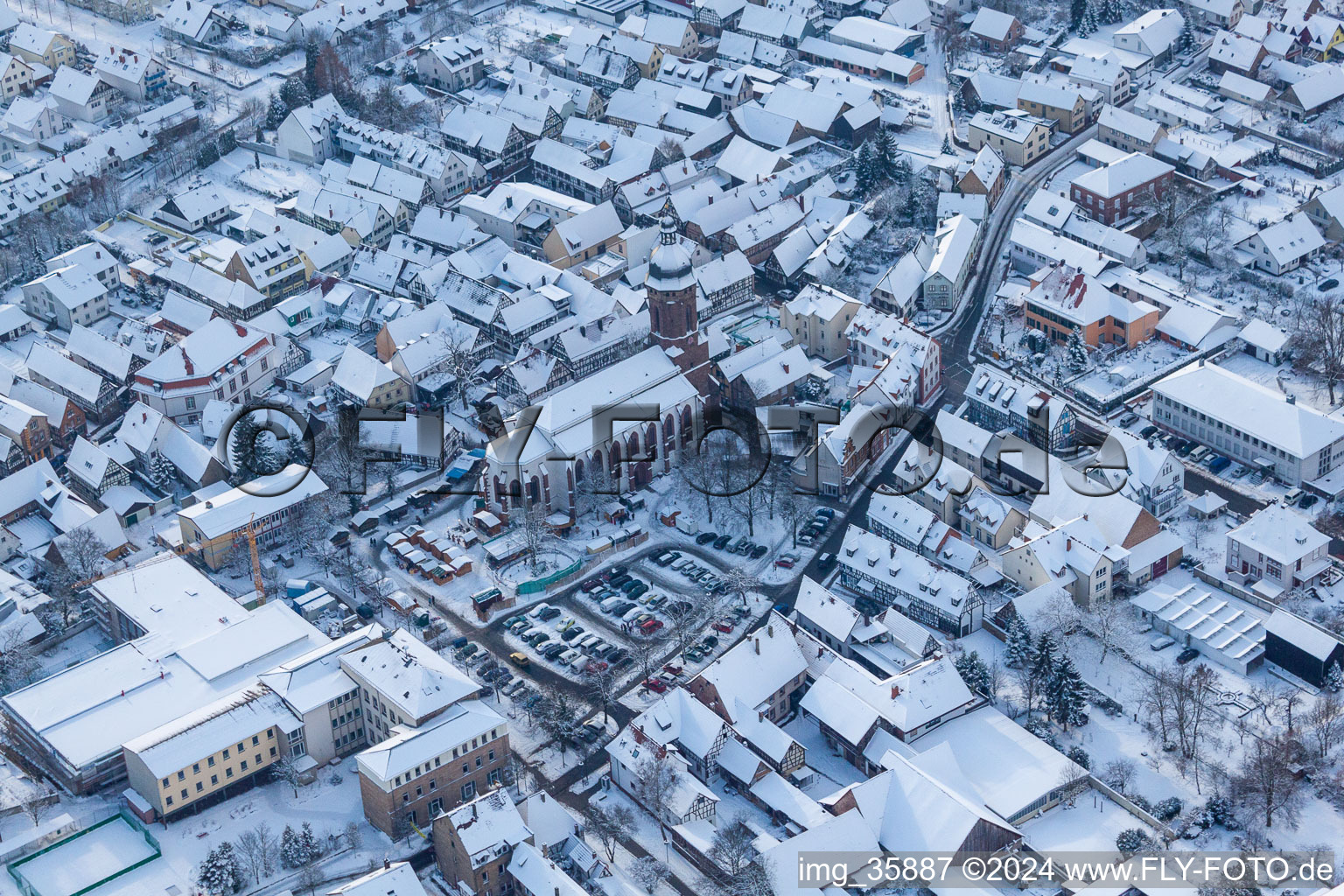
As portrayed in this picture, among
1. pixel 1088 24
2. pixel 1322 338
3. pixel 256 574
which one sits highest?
pixel 1088 24

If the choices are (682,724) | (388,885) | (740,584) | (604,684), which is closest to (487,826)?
(388,885)

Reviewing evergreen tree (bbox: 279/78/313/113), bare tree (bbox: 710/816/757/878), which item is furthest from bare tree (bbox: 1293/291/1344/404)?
evergreen tree (bbox: 279/78/313/113)

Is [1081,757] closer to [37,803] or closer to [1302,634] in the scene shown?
[1302,634]

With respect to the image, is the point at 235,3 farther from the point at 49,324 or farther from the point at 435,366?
the point at 435,366

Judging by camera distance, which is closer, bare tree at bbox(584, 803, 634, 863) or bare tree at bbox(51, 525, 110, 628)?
bare tree at bbox(584, 803, 634, 863)

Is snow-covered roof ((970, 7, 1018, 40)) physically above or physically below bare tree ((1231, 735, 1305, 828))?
above

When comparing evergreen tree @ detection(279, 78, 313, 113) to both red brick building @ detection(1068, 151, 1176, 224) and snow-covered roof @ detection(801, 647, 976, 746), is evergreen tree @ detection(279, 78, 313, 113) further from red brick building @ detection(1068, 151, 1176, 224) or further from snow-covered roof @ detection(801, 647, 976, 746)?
snow-covered roof @ detection(801, 647, 976, 746)

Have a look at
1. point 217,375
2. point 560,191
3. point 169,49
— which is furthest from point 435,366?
point 169,49

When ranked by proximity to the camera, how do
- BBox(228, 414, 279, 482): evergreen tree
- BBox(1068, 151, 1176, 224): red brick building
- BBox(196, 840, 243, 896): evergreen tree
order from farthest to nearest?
BBox(1068, 151, 1176, 224): red brick building, BBox(228, 414, 279, 482): evergreen tree, BBox(196, 840, 243, 896): evergreen tree
